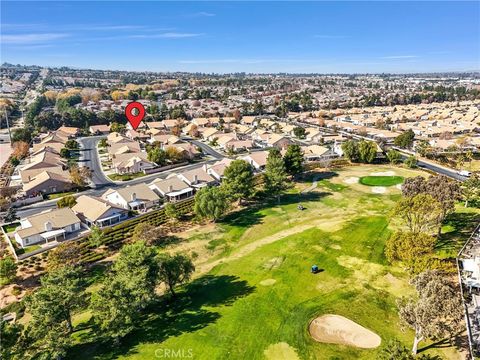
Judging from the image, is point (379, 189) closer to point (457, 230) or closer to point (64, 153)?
point (457, 230)

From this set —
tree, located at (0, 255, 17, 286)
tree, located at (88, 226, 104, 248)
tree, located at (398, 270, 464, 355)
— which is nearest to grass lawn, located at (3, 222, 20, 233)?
tree, located at (88, 226, 104, 248)

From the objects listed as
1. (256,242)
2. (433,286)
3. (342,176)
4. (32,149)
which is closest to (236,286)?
(256,242)

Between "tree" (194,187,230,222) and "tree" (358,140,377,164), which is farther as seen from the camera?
"tree" (358,140,377,164)

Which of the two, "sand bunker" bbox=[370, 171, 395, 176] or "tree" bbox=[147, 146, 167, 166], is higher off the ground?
"tree" bbox=[147, 146, 167, 166]

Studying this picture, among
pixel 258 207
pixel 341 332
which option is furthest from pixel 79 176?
pixel 341 332

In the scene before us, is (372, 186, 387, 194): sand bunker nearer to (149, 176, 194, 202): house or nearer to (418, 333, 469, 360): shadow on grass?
(149, 176, 194, 202): house

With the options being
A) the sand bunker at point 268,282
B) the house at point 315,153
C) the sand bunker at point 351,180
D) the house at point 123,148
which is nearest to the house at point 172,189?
the sand bunker at point 268,282
